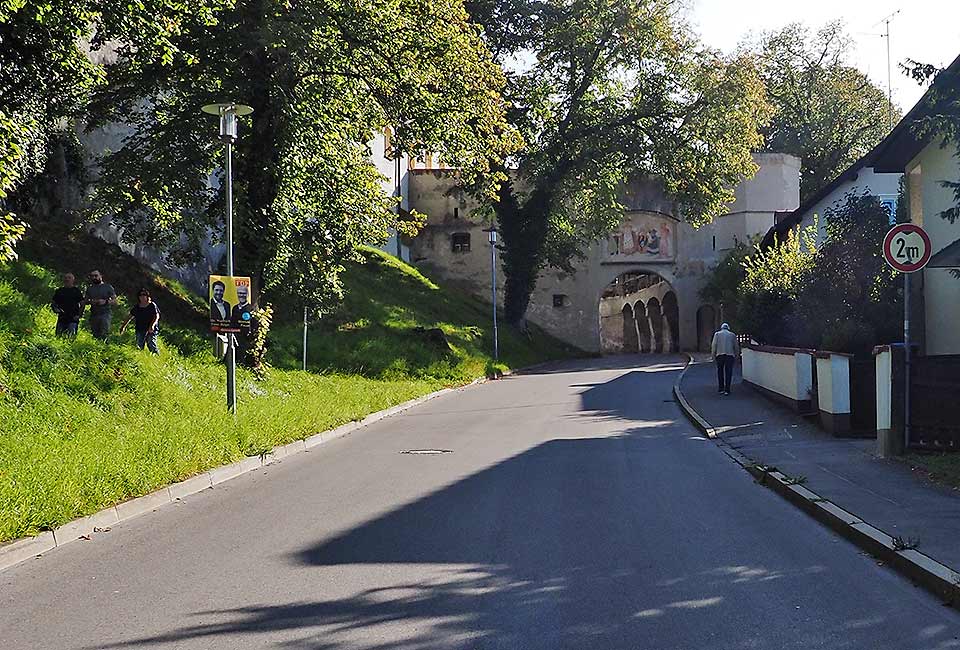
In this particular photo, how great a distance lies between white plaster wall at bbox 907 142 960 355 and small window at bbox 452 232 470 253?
120ft

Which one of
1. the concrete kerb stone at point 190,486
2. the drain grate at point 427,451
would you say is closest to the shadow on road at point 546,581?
the concrete kerb stone at point 190,486

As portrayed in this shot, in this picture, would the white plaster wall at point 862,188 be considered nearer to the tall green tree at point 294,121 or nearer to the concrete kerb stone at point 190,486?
the tall green tree at point 294,121

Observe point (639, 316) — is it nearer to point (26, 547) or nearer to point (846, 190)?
point (846, 190)

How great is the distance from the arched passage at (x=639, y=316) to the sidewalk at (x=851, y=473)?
4351 cm

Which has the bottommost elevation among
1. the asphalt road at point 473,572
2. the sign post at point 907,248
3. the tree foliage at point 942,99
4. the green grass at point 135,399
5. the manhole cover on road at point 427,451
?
the manhole cover on road at point 427,451

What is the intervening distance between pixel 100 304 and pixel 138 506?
27.4ft

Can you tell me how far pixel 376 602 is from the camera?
6.15 metres

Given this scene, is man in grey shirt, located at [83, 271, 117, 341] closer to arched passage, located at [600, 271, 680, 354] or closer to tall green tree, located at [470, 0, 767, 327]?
tall green tree, located at [470, 0, 767, 327]

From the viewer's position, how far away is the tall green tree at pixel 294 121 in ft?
61.2

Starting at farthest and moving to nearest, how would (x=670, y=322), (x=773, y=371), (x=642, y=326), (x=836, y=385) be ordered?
(x=642, y=326) < (x=670, y=322) < (x=773, y=371) < (x=836, y=385)

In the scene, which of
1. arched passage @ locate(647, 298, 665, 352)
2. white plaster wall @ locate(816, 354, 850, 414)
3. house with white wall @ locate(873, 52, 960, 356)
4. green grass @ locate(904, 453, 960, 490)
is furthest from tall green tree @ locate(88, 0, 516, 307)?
arched passage @ locate(647, 298, 665, 352)

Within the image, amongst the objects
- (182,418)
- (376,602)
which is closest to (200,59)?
(182,418)

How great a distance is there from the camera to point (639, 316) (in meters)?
71.0

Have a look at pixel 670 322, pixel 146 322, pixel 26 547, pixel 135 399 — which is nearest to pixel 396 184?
pixel 670 322
